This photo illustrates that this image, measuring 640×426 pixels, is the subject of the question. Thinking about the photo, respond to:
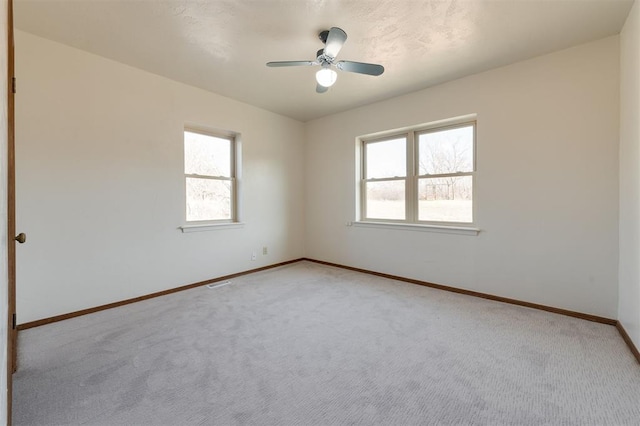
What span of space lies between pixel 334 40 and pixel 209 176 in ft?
8.48

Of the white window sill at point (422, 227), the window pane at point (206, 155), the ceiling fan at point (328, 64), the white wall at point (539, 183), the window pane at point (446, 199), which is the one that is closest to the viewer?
the ceiling fan at point (328, 64)

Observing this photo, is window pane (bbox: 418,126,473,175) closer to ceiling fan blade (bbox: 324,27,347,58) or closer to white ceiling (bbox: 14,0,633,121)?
white ceiling (bbox: 14,0,633,121)

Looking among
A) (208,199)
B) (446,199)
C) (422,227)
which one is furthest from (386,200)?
(208,199)

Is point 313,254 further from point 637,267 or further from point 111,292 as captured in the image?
point 637,267

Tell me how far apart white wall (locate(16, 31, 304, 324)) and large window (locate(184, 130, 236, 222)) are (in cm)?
22

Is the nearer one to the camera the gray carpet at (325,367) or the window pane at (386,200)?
the gray carpet at (325,367)

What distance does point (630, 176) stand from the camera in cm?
217

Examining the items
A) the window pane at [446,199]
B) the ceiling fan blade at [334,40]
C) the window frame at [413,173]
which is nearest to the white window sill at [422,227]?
the window frame at [413,173]

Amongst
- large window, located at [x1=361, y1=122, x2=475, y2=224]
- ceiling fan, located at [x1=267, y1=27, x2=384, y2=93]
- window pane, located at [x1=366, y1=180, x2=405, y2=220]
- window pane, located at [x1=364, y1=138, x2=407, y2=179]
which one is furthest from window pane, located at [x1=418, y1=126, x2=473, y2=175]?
ceiling fan, located at [x1=267, y1=27, x2=384, y2=93]

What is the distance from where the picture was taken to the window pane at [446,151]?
3.48 metres

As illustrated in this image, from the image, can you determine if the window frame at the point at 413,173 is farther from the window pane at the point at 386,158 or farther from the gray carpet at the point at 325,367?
the gray carpet at the point at 325,367

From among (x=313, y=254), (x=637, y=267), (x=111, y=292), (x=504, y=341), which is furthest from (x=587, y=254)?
(x=111, y=292)

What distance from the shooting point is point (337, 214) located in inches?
187

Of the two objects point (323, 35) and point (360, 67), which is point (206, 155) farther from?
point (360, 67)
